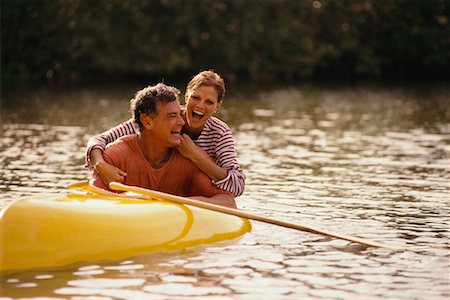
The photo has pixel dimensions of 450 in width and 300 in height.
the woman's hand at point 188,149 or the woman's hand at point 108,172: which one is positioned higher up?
the woman's hand at point 188,149

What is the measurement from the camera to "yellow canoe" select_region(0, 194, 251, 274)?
669 centimetres

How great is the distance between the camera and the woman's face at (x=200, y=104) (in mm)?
8055

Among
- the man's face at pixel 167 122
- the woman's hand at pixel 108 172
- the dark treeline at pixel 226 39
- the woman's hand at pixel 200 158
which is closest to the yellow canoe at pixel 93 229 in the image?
the woman's hand at pixel 108 172

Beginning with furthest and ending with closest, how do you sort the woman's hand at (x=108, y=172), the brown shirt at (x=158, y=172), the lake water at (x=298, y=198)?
the brown shirt at (x=158, y=172), the woman's hand at (x=108, y=172), the lake water at (x=298, y=198)

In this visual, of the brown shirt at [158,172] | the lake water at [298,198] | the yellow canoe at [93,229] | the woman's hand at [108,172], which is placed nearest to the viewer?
the lake water at [298,198]

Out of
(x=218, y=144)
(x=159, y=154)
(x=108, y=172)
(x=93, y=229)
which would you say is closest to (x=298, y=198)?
(x=218, y=144)

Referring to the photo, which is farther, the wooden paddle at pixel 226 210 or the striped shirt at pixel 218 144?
the striped shirt at pixel 218 144

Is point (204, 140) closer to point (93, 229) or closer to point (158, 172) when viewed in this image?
point (158, 172)

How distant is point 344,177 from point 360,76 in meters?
22.4

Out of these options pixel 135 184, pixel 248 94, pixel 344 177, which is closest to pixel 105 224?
pixel 135 184

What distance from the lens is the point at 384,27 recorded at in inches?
1340

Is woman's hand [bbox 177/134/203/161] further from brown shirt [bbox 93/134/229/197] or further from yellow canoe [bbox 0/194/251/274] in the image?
yellow canoe [bbox 0/194/251/274]

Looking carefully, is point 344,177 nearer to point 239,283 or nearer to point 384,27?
point 239,283

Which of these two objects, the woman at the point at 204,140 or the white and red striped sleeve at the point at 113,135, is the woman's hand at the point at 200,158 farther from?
the white and red striped sleeve at the point at 113,135
